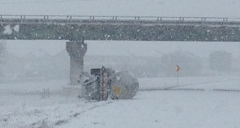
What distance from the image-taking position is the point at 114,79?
29.0 m

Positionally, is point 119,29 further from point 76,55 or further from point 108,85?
point 108,85

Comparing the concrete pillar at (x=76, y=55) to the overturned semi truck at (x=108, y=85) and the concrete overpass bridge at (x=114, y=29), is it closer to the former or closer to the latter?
the concrete overpass bridge at (x=114, y=29)

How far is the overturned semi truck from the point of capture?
27.1 meters

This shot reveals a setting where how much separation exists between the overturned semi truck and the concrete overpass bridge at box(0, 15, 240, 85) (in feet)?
89.4

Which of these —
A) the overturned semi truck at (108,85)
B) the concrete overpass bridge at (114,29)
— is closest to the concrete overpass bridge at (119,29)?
the concrete overpass bridge at (114,29)

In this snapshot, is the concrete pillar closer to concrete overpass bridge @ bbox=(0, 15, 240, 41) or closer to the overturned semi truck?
concrete overpass bridge @ bbox=(0, 15, 240, 41)

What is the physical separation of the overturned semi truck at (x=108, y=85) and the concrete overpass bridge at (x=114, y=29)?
1073 inches

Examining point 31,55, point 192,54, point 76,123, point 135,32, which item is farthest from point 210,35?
point 31,55

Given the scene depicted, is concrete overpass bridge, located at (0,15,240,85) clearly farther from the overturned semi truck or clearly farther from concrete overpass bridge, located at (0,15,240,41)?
the overturned semi truck

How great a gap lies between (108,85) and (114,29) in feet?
96.9

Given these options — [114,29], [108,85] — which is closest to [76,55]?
[114,29]

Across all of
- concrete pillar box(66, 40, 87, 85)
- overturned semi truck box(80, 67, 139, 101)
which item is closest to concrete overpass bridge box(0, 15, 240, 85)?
concrete pillar box(66, 40, 87, 85)

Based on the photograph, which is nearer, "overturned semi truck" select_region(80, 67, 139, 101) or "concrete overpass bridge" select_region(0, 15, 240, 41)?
"overturned semi truck" select_region(80, 67, 139, 101)

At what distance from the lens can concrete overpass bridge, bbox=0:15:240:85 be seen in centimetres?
5612
